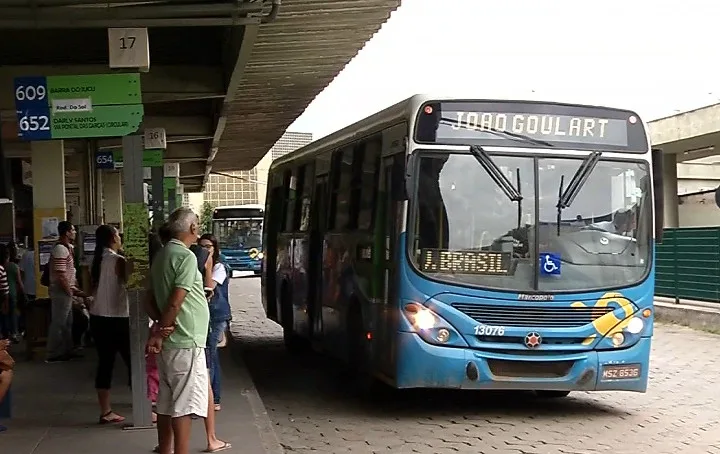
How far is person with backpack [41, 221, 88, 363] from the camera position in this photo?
12953 mm

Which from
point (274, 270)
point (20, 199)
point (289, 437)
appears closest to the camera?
point (289, 437)

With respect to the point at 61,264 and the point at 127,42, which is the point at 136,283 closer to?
the point at 127,42

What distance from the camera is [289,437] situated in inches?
357

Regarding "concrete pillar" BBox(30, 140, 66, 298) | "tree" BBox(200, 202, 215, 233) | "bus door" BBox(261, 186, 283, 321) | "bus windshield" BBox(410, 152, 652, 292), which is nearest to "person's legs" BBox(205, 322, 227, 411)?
"bus windshield" BBox(410, 152, 652, 292)

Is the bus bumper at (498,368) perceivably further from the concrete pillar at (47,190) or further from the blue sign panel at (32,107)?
the concrete pillar at (47,190)

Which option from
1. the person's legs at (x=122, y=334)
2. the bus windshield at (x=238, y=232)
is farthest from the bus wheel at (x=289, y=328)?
the bus windshield at (x=238, y=232)

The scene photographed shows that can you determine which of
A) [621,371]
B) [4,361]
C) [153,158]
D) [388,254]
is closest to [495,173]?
[388,254]

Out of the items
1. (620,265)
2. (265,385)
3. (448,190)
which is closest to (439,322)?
(448,190)

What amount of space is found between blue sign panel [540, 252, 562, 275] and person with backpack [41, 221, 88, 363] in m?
6.43

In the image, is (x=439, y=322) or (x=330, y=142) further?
(x=330, y=142)

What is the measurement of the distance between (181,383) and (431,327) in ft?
10.8

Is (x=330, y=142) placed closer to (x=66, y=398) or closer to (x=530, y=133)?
(x=530, y=133)

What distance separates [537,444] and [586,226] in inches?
88.7

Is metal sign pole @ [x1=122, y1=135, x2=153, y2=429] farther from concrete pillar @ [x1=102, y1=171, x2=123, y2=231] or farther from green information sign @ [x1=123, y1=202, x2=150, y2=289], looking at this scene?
concrete pillar @ [x1=102, y1=171, x2=123, y2=231]
